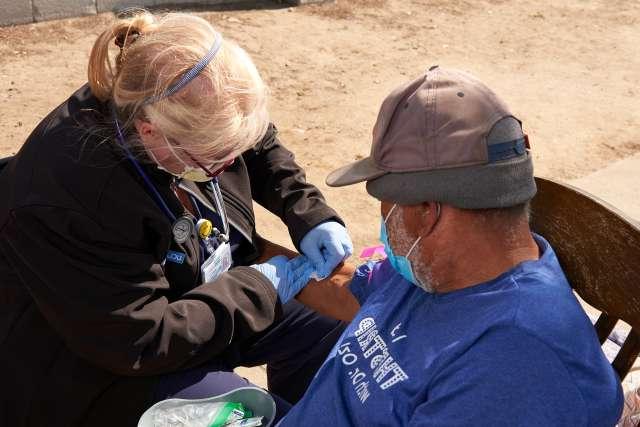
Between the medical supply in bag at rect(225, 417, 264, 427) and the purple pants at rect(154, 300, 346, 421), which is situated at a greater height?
the medical supply in bag at rect(225, 417, 264, 427)

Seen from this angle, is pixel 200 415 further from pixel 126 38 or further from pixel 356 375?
pixel 126 38

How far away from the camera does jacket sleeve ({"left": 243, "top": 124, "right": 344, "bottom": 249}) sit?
3023 mm

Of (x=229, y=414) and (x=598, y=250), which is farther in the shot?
(x=229, y=414)

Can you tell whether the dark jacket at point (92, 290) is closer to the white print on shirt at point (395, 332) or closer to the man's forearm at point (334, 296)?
the man's forearm at point (334, 296)

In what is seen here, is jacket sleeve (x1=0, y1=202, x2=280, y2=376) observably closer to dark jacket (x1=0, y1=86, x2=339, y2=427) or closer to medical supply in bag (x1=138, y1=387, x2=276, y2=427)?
dark jacket (x1=0, y1=86, x2=339, y2=427)

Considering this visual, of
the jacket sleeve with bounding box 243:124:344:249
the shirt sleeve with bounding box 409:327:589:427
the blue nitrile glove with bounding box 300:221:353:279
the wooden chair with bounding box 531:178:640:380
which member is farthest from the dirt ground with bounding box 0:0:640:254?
the shirt sleeve with bounding box 409:327:589:427

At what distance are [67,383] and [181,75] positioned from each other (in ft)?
2.88

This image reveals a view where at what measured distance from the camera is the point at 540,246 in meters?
2.03

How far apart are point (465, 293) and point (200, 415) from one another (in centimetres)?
81

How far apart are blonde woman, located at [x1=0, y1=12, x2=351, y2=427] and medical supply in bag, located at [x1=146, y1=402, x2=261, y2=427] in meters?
0.13

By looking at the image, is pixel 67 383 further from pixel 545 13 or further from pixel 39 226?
pixel 545 13

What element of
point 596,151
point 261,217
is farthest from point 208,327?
point 596,151

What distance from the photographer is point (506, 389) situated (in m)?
1.72

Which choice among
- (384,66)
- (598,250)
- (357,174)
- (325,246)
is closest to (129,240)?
(357,174)
